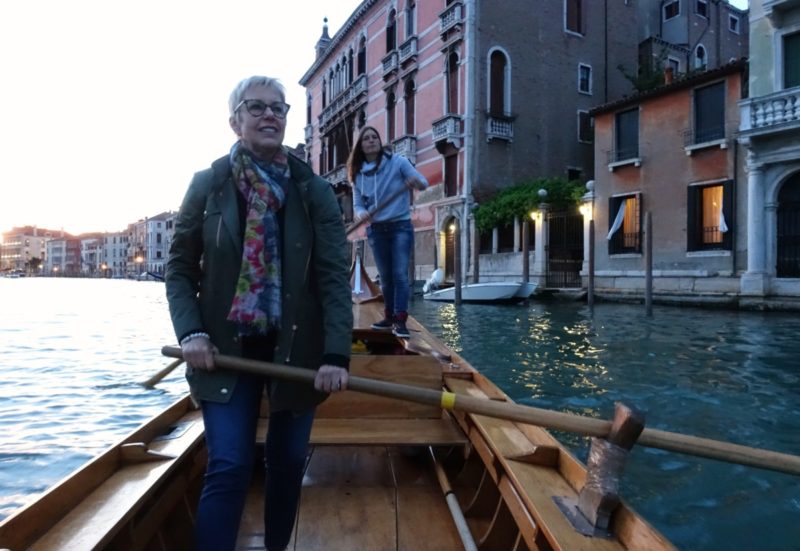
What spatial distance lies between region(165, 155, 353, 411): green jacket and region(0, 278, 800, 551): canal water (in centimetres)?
167

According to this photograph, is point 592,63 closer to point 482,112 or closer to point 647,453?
point 482,112

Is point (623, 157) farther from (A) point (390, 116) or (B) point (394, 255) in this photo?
(B) point (394, 255)

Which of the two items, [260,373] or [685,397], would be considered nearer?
[260,373]

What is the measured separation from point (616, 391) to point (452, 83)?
14074 millimetres

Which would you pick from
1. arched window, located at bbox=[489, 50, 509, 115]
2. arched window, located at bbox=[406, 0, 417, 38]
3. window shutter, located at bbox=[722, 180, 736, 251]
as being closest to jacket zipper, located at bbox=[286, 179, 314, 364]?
window shutter, located at bbox=[722, 180, 736, 251]

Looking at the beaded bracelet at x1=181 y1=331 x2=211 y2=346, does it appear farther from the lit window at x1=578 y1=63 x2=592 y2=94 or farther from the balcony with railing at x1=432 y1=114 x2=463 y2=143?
the lit window at x1=578 y1=63 x2=592 y2=94

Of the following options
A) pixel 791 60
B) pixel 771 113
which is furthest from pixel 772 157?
pixel 791 60

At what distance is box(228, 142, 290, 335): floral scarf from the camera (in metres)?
1.34

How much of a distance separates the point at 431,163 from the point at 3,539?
17407mm

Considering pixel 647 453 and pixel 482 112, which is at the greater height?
pixel 482 112

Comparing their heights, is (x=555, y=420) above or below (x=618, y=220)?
below

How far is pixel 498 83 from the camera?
55.2 feet

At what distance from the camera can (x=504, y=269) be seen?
15.5m

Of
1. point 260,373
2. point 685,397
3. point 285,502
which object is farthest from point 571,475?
point 685,397
